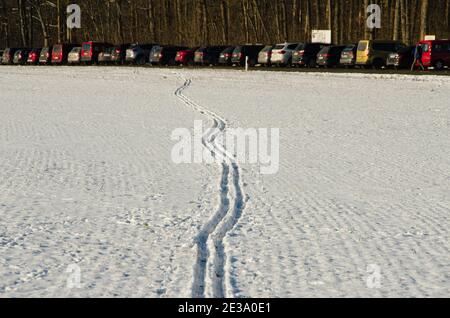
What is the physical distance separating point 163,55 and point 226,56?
16.1 feet

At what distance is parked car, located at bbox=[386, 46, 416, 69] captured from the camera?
34625 millimetres

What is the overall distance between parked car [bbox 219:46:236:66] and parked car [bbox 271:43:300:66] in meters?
3.58

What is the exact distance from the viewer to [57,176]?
919 centimetres

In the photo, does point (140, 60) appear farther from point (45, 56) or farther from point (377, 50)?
point (377, 50)

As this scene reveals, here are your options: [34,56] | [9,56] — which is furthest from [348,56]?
[9,56]

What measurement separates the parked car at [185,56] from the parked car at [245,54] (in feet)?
14.3

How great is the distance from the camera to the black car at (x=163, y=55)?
4778cm

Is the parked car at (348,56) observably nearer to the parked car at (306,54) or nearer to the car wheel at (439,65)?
the parked car at (306,54)

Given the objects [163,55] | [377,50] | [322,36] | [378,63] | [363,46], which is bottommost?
[378,63]

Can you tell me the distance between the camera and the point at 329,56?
38594 mm

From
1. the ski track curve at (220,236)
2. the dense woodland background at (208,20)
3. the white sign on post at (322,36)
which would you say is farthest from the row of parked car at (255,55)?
the ski track curve at (220,236)

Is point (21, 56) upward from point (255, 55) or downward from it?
downward

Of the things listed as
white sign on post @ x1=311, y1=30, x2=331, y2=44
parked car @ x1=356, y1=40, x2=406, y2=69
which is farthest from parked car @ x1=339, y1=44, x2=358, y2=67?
white sign on post @ x1=311, y1=30, x2=331, y2=44
